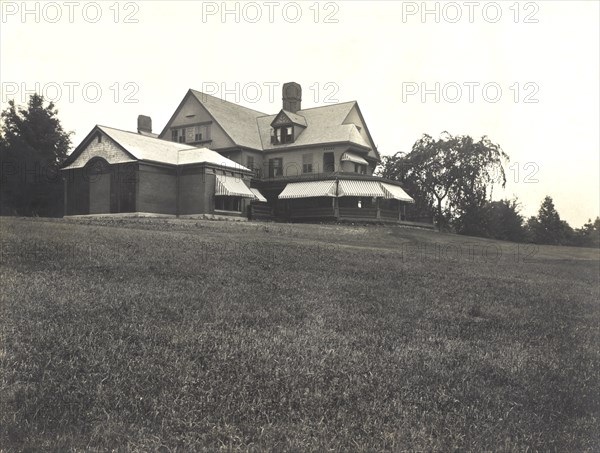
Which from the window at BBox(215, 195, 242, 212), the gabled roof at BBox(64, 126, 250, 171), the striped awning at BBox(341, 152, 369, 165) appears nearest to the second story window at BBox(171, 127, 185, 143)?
the gabled roof at BBox(64, 126, 250, 171)

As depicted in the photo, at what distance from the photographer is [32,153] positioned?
50.7 meters

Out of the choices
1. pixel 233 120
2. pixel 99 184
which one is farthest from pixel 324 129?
pixel 99 184

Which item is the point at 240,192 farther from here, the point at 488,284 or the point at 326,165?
the point at 488,284

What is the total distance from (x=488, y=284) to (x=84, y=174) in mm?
35749

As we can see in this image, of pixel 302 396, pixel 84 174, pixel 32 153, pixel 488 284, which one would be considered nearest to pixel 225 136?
pixel 84 174

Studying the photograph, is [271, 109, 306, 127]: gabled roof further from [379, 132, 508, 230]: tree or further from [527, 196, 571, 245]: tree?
[527, 196, 571, 245]: tree

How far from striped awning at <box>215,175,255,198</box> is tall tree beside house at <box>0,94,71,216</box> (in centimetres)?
1864

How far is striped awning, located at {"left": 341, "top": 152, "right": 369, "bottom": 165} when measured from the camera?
50.9 m

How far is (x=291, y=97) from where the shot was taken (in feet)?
192

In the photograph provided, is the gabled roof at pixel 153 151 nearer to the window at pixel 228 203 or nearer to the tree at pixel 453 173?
the window at pixel 228 203

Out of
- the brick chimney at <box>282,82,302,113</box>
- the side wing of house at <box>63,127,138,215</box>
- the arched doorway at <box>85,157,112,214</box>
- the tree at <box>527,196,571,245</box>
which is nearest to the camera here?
the side wing of house at <box>63,127,138,215</box>

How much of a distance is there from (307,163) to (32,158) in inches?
1032

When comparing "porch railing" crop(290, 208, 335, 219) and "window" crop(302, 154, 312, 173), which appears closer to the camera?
"porch railing" crop(290, 208, 335, 219)

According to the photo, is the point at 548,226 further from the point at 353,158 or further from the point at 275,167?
the point at 275,167
